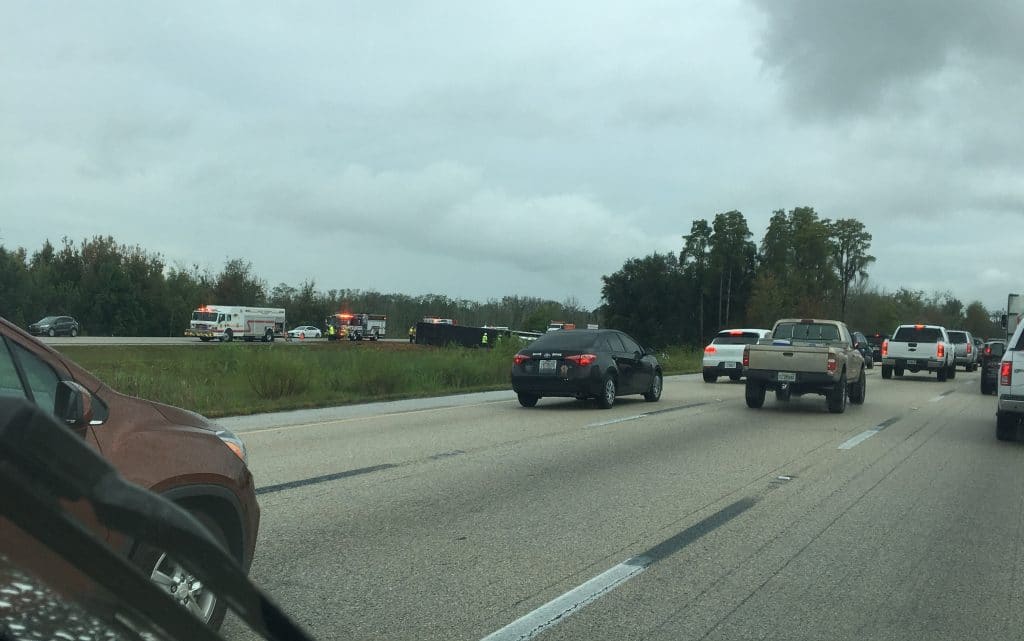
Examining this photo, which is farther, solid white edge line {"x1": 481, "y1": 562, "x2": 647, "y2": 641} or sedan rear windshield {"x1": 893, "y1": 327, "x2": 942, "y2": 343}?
sedan rear windshield {"x1": 893, "y1": 327, "x2": 942, "y2": 343}

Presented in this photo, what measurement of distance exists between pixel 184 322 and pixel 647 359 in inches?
2657

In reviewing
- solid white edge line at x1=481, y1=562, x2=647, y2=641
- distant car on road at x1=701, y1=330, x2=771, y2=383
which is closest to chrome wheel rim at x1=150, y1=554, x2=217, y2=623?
solid white edge line at x1=481, y1=562, x2=647, y2=641

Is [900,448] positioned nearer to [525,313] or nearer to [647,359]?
[647,359]

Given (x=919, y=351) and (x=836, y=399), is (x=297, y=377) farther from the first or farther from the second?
(x=919, y=351)

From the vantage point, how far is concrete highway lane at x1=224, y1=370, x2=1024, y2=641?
5.23 metres

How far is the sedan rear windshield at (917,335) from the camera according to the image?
1366 inches

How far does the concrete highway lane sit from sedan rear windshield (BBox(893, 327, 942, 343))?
2194cm

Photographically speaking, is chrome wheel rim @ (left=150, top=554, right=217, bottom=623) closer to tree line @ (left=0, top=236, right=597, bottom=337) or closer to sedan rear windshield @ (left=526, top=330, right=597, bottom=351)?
sedan rear windshield @ (left=526, top=330, right=597, bottom=351)

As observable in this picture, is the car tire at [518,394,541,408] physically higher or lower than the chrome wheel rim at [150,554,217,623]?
lower

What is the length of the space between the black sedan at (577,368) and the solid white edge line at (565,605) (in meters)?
11.9

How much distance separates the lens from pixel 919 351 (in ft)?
113

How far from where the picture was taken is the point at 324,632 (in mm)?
4859

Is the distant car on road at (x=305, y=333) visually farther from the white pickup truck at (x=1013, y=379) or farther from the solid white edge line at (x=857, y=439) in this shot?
the white pickup truck at (x=1013, y=379)

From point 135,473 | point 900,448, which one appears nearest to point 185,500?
point 135,473
